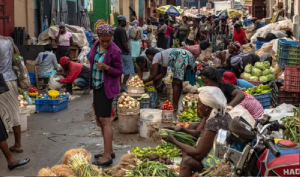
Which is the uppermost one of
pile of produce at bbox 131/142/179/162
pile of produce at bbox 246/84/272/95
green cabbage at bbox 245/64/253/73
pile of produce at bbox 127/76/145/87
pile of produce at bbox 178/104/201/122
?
green cabbage at bbox 245/64/253/73

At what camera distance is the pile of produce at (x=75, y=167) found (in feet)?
15.6

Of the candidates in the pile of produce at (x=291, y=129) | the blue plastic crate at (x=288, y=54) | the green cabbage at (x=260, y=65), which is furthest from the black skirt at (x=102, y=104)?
the green cabbage at (x=260, y=65)

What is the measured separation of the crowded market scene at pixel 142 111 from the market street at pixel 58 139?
0.02m

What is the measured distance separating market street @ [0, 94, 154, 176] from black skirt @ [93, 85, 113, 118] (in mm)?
735

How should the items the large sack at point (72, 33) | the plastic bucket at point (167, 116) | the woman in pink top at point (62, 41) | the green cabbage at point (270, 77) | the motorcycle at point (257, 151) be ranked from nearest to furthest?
1. the motorcycle at point (257, 151)
2. the plastic bucket at point (167, 116)
3. the green cabbage at point (270, 77)
4. the woman in pink top at point (62, 41)
5. the large sack at point (72, 33)

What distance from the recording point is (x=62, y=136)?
838cm

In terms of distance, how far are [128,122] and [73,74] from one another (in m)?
4.05

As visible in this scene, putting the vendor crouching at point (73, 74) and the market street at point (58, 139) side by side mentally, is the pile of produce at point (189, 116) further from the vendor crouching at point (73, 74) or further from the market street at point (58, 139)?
the vendor crouching at point (73, 74)

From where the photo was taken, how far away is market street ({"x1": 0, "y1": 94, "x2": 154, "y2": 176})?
6812mm

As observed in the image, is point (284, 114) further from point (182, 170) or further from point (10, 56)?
point (10, 56)

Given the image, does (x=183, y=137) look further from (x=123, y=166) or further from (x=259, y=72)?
(x=259, y=72)

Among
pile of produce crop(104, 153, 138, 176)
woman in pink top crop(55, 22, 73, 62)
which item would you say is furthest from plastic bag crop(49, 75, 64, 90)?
pile of produce crop(104, 153, 138, 176)

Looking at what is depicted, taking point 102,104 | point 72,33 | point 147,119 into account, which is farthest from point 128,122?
point 72,33

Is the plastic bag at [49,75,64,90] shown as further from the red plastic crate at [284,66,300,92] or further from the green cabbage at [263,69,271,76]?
the red plastic crate at [284,66,300,92]
